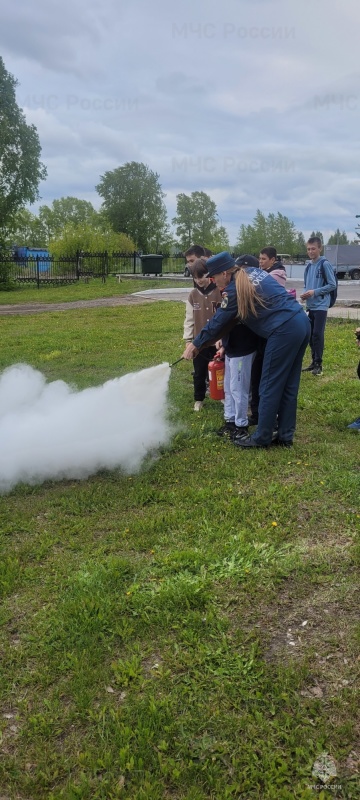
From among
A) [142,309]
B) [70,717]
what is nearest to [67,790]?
[70,717]

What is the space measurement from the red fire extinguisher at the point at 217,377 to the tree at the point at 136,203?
72.9 m

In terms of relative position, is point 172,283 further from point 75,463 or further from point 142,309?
point 75,463

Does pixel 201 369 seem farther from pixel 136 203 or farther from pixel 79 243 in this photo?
pixel 136 203

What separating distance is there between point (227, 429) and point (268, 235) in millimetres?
74287

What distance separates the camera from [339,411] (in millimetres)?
7035

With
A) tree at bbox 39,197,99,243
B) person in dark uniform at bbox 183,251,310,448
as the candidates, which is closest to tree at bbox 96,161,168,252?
tree at bbox 39,197,99,243

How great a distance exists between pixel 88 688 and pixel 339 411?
16.9ft

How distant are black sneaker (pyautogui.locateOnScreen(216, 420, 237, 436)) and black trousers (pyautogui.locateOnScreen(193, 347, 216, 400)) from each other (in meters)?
1.02

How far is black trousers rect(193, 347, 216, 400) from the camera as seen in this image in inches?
274

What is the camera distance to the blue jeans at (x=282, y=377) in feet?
17.7

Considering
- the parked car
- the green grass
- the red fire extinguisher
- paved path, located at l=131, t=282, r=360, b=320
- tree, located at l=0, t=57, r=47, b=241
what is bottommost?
the green grass

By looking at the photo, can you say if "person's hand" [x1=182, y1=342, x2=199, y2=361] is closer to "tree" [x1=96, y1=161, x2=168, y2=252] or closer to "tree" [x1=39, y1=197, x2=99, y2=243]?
"tree" [x1=96, y1=161, x2=168, y2=252]

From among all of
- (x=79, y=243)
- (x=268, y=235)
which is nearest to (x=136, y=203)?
(x=268, y=235)

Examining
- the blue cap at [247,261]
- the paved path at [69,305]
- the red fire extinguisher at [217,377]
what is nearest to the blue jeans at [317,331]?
the blue cap at [247,261]
